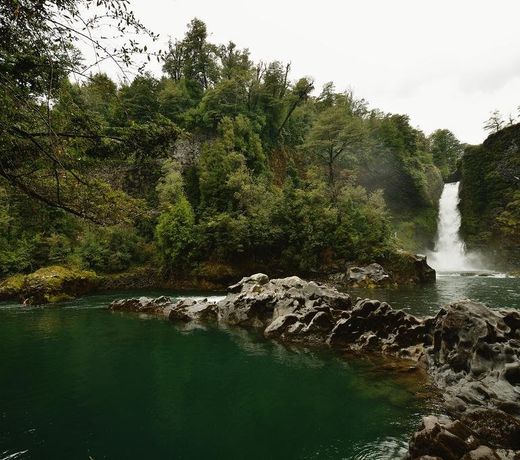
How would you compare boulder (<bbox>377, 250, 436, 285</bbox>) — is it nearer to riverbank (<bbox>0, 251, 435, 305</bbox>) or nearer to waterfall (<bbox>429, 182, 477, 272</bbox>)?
riverbank (<bbox>0, 251, 435, 305</bbox>)

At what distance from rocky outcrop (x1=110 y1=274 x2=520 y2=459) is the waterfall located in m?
31.3

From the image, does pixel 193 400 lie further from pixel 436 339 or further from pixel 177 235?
pixel 177 235

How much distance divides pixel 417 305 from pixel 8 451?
66.0 ft

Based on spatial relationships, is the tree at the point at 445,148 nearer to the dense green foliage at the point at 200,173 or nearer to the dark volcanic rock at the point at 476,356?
the dense green foliage at the point at 200,173

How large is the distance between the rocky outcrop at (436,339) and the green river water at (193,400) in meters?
1.04

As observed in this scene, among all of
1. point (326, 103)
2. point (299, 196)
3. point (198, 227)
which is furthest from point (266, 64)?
point (198, 227)

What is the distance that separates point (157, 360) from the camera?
13.2 meters

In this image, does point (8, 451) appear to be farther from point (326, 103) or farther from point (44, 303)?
point (326, 103)

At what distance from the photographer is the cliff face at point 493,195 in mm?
41219

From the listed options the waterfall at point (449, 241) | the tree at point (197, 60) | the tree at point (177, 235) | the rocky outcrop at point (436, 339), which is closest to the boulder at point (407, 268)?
the waterfall at point (449, 241)

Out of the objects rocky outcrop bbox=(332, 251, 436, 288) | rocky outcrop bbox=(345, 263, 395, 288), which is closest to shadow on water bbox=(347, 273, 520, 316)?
rocky outcrop bbox=(332, 251, 436, 288)

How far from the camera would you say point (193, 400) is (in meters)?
9.66

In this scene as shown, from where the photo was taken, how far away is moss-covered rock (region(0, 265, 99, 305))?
27125 mm

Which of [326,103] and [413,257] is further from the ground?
[326,103]
